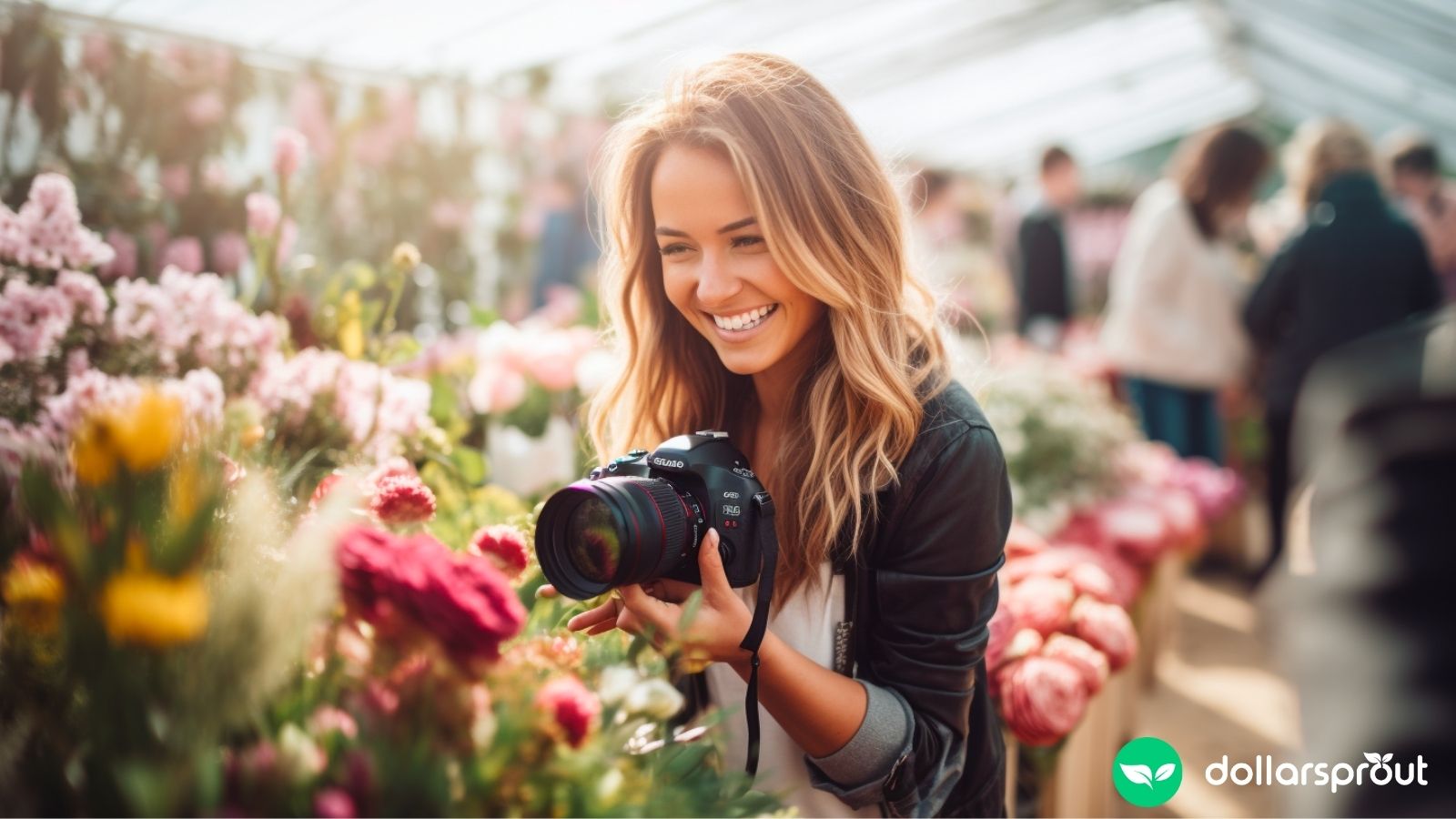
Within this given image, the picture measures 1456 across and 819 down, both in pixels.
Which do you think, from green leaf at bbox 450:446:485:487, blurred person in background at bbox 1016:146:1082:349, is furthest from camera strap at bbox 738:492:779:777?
blurred person in background at bbox 1016:146:1082:349

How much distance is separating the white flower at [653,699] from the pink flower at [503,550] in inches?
7.9

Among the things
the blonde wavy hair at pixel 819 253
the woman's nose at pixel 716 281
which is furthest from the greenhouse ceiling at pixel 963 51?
the woman's nose at pixel 716 281

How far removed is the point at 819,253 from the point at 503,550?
497 mm

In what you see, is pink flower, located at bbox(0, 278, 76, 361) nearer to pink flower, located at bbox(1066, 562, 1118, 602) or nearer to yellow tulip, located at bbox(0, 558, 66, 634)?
yellow tulip, located at bbox(0, 558, 66, 634)

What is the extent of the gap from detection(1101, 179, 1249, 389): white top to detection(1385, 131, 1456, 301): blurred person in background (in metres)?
1.29

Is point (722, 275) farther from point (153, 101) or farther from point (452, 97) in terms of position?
point (452, 97)

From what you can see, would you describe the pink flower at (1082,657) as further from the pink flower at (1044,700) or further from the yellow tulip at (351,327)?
the yellow tulip at (351,327)

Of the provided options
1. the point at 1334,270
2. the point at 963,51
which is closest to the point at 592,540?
the point at 1334,270

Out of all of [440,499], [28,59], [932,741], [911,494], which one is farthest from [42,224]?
[932,741]

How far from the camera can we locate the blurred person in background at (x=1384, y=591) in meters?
0.52

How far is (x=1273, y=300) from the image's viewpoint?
3.41m

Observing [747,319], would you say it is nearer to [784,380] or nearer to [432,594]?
[784,380]

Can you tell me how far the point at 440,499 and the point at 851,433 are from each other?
532mm

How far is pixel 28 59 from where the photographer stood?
1641 millimetres
